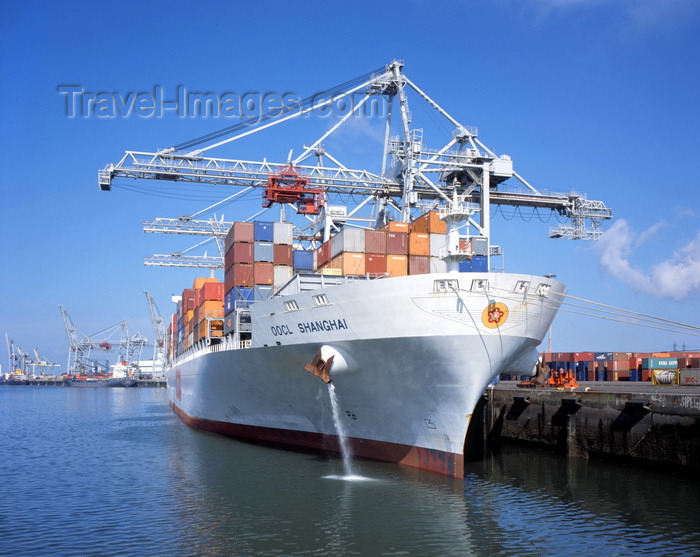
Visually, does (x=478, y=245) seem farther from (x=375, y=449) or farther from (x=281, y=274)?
(x=375, y=449)

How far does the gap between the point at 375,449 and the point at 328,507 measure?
17.3 feet

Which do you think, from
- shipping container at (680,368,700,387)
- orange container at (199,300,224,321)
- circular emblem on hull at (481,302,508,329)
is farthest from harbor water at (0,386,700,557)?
shipping container at (680,368,700,387)

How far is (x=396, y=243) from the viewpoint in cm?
2666

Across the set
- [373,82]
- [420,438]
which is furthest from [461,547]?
[373,82]

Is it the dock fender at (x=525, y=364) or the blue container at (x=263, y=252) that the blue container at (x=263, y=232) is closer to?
the blue container at (x=263, y=252)

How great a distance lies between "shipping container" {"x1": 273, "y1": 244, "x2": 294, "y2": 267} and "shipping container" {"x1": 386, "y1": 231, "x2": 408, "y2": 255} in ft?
19.3

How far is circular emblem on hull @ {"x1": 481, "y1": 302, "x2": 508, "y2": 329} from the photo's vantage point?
1914 centimetres

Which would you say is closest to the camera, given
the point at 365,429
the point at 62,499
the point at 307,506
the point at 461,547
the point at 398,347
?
the point at 461,547

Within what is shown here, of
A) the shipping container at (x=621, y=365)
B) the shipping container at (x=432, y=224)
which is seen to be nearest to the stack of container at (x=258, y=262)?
the shipping container at (x=432, y=224)

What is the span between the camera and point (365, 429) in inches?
861

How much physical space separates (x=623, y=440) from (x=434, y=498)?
34.2 ft

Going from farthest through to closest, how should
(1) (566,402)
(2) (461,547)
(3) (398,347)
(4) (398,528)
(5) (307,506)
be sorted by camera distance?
(1) (566,402), (3) (398,347), (5) (307,506), (4) (398,528), (2) (461,547)

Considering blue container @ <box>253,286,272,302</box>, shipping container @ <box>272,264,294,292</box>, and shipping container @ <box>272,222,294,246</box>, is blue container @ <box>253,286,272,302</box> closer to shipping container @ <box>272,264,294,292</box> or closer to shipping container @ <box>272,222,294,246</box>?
shipping container @ <box>272,264,294,292</box>

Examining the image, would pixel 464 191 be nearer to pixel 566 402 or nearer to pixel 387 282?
pixel 566 402
